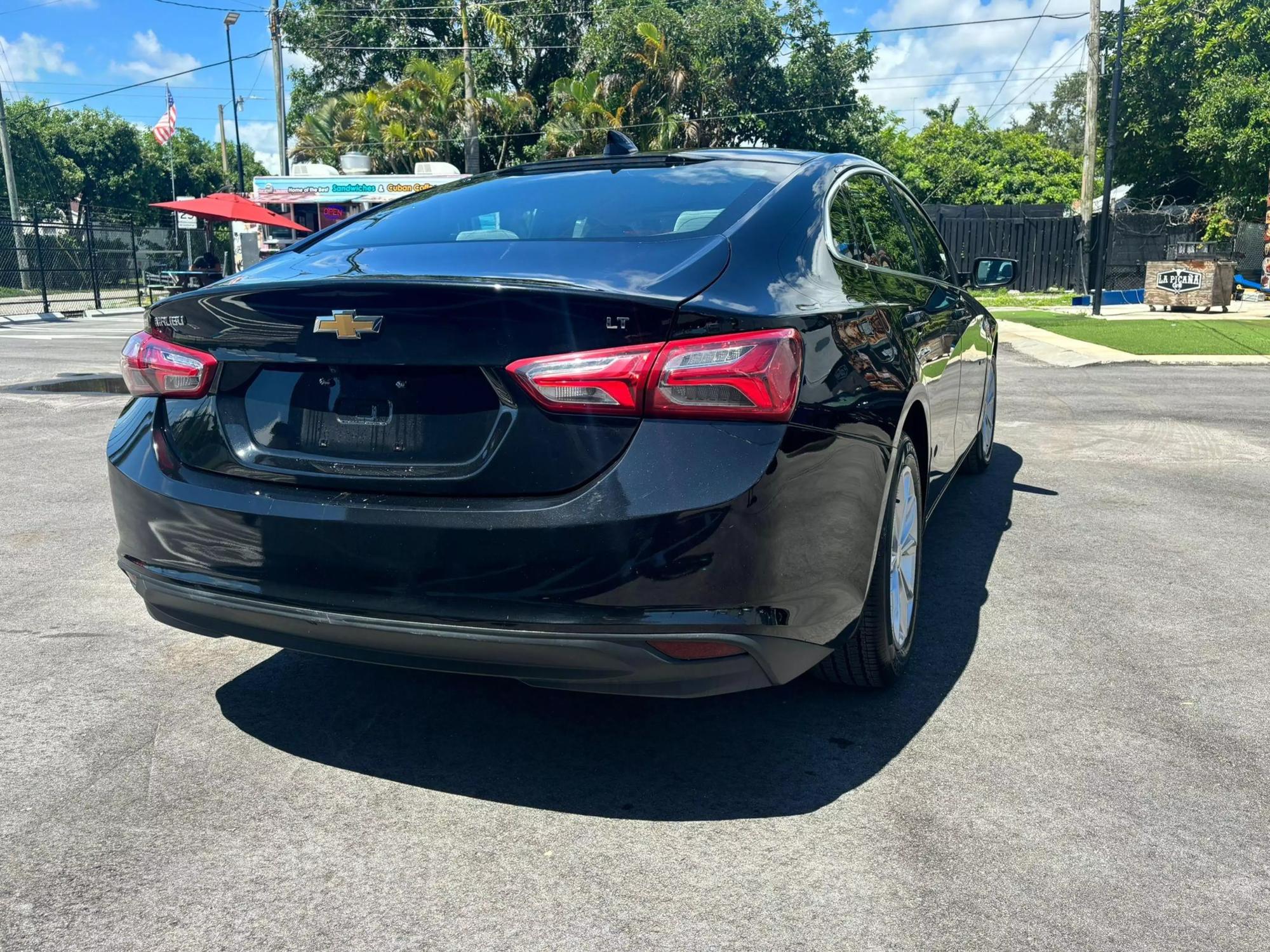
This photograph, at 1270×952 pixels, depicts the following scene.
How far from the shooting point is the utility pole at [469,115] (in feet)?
108

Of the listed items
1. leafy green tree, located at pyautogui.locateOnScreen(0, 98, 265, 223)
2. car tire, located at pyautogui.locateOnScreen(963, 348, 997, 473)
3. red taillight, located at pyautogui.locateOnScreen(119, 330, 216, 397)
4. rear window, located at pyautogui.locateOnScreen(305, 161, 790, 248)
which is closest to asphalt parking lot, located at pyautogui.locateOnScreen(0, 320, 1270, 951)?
red taillight, located at pyautogui.locateOnScreen(119, 330, 216, 397)

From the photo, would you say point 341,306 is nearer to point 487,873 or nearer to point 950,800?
point 487,873

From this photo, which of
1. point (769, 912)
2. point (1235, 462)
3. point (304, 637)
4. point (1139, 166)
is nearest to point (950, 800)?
point (769, 912)

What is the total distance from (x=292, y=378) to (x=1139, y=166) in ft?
111

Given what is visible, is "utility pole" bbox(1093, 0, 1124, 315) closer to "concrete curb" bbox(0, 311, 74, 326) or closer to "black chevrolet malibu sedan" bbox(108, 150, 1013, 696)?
"black chevrolet malibu sedan" bbox(108, 150, 1013, 696)

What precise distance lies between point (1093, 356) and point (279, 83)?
89.2 feet

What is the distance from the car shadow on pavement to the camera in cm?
273

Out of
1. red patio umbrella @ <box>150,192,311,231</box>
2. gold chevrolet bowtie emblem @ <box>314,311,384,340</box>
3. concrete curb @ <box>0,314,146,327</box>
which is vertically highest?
red patio umbrella @ <box>150,192,311,231</box>

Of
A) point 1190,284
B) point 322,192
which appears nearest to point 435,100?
point 322,192

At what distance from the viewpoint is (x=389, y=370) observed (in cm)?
252

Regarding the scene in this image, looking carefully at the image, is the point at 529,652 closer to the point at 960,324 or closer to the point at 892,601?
the point at 892,601

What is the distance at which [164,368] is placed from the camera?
2.82 m

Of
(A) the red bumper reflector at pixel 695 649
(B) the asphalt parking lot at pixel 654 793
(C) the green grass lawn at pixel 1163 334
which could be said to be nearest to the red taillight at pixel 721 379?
(A) the red bumper reflector at pixel 695 649

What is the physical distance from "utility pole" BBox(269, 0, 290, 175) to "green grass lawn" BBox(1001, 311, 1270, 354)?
21335mm
